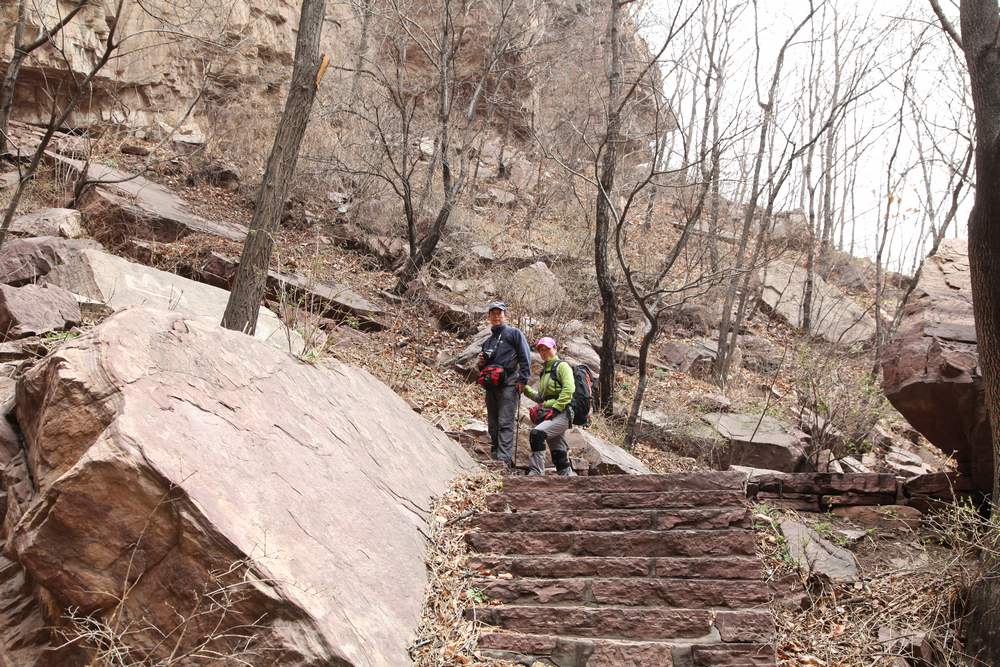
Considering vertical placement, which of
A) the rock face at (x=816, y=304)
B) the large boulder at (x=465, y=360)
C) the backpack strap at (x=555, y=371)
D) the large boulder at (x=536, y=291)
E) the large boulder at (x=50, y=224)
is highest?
the rock face at (x=816, y=304)

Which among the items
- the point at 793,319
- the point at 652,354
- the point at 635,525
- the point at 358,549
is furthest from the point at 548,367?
the point at 793,319

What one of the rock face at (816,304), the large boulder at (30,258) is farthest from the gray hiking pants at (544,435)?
the rock face at (816,304)

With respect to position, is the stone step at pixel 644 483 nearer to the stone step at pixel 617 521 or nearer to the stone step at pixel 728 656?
the stone step at pixel 617 521

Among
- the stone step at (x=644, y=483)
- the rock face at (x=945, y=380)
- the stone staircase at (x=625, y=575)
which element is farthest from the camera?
the rock face at (x=945, y=380)

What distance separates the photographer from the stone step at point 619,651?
4922 millimetres

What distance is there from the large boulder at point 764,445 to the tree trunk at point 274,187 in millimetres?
7868

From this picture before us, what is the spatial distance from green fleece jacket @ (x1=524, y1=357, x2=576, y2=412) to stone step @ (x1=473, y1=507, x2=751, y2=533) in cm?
219

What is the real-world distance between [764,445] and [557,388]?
4660 mm

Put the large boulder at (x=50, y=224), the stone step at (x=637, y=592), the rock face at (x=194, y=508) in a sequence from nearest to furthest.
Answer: the rock face at (x=194, y=508)
the stone step at (x=637, y=592)
the large boulder at (x=50, y=224)

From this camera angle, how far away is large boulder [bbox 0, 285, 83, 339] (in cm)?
698

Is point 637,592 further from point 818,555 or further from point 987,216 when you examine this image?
point 987,216

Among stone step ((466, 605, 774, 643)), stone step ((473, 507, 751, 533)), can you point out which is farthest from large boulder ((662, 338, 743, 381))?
stone step ((466, 605, 774, 643))

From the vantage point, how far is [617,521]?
6648mm

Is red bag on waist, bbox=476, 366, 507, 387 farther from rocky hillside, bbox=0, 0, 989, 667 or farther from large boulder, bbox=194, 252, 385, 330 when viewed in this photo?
large boulder, bbox=194, 252, 385, 330
